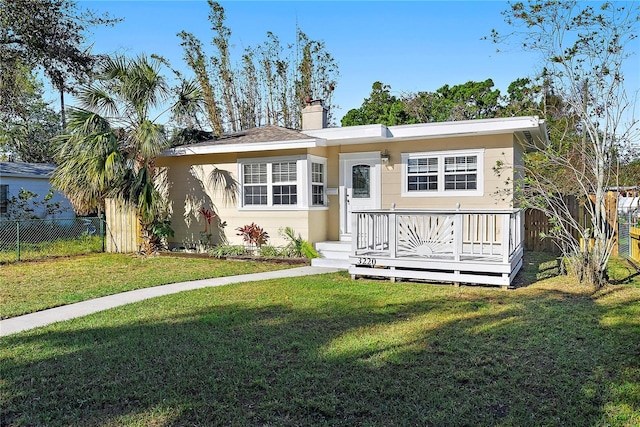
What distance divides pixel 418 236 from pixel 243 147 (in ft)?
17.6

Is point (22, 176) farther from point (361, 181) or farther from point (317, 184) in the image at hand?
point (361, 181)

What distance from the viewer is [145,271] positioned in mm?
9578

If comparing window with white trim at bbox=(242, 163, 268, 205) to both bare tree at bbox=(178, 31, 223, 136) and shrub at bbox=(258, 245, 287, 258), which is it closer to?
shrub at bbox=(258, 245, 287, 258)

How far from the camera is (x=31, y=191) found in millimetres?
17094

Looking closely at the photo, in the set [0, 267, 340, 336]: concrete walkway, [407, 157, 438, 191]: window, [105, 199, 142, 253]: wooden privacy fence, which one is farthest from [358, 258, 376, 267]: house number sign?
[105, 199, 142, 253]: wooden privacy fence

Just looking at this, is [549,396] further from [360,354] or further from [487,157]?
[487,157]

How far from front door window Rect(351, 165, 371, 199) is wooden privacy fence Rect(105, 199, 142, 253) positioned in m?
6.05

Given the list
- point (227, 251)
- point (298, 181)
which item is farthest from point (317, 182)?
point (227, 251)

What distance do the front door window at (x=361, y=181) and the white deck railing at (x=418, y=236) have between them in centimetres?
264

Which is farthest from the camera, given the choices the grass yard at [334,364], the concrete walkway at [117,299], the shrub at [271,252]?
the shrub at [271,252]

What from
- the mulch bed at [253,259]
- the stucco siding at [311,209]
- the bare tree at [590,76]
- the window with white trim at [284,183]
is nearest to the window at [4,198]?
the stucco siding at [311,209]

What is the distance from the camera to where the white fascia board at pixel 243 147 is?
1090 cm

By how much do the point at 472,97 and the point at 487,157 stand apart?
20.8 m

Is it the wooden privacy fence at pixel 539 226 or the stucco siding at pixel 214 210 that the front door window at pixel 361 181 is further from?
the wooden privacy fence at pixel 539 226
